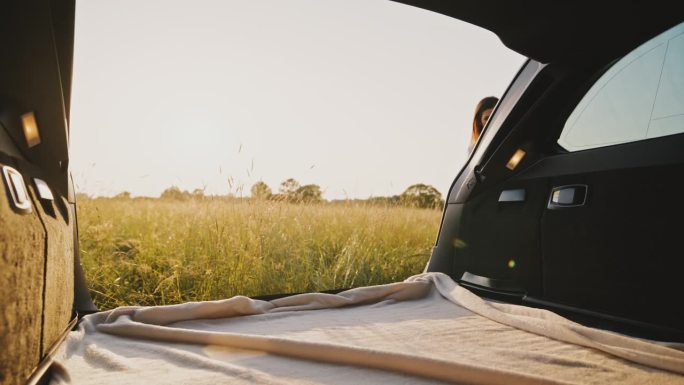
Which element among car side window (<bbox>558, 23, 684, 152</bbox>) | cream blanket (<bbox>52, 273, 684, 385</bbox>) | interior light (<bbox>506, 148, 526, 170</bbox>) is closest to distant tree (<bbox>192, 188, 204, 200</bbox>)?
cream blanket (<bbox>52, 273, 684, 385</bbox>)

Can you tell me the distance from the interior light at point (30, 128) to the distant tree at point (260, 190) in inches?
69.3

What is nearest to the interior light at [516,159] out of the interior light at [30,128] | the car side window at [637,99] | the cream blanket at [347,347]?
the car side window at [637,99]

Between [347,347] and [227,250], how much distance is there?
1639 mm

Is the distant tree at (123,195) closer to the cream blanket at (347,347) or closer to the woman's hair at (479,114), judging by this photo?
the cream blanket at (347,347)

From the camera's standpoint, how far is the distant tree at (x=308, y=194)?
350cm

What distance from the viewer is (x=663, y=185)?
56.4 inches

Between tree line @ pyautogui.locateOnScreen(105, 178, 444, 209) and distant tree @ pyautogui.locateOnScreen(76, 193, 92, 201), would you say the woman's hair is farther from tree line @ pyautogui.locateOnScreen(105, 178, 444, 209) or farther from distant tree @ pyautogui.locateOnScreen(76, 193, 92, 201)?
distant tree @ pyautogui.locateOnScreen(76, 193, 92, 201)

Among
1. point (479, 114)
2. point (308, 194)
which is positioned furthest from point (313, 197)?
point (479, 114)

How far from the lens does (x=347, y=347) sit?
3.84 feet

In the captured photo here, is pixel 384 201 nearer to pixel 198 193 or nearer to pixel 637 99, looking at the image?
pixel 198 193

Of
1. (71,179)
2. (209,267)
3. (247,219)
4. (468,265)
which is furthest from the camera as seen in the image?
(247,219)

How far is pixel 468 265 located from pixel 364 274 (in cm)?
93

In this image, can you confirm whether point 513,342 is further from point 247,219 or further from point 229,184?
point 229,184

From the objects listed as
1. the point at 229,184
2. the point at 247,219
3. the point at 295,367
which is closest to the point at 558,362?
the point at 295,367
